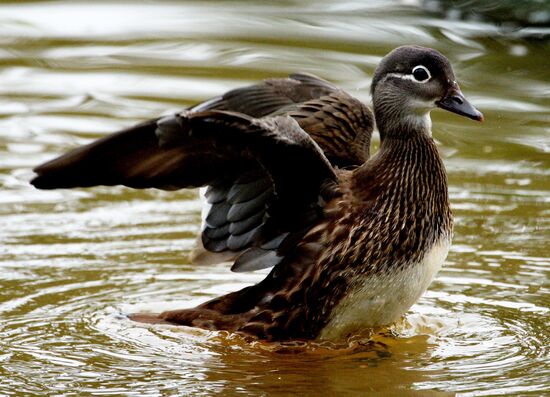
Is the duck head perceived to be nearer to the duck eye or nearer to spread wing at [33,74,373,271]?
the duck eye

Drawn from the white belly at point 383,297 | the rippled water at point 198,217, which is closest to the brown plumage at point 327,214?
the white belly at point 383,297

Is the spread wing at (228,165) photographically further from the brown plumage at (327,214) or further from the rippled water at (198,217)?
the rippled water at (198,217)

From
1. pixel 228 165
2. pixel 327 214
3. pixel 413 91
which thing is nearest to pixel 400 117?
pixel 413 91

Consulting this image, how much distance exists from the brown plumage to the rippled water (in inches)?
8.3

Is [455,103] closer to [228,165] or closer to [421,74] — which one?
[421,74]

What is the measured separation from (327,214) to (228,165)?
62 cm

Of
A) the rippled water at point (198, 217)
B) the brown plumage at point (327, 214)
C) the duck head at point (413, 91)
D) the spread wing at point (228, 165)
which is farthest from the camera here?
the duck head at point (413, 91)

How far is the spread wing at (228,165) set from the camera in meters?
6.68

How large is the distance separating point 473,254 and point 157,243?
2.03 m

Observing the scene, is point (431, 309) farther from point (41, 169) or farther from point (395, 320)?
point (41, 169)

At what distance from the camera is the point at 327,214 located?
7.36 m

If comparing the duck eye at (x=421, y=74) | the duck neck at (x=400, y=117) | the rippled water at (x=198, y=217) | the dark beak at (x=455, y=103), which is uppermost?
the duck eye at (x=421, y=74)

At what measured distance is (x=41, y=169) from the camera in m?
6.66

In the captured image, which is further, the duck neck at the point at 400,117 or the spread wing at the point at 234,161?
the duck neck at the point at 400,117
